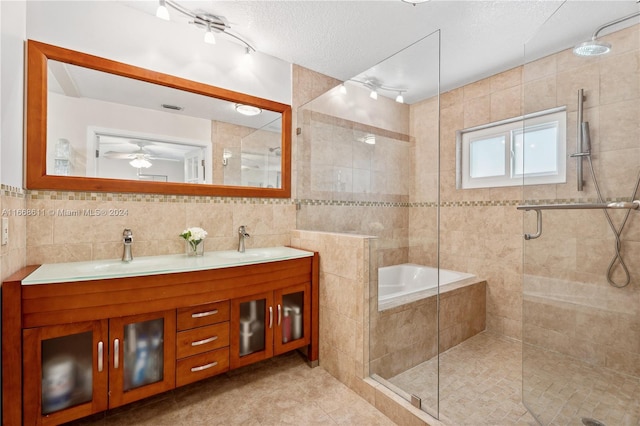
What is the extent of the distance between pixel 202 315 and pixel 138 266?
1.53ft

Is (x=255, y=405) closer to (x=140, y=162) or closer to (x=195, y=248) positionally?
(x=195, y=248)

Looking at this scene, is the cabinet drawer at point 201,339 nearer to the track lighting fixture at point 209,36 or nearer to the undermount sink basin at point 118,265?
the undermount sink basin at point 118,265

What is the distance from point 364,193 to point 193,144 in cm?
131

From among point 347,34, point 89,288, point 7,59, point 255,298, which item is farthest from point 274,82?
point 89,288

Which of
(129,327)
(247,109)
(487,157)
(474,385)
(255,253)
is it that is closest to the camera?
(129,327)

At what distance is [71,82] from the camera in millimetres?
1739

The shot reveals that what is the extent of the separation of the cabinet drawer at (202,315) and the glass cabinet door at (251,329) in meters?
0.06

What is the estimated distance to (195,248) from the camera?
2.01 m

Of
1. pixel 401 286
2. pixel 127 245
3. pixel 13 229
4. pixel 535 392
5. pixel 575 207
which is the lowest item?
pixel 535 392

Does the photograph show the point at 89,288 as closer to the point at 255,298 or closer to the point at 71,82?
the point at 255,298

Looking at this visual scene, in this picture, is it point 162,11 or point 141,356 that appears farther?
point 162,11

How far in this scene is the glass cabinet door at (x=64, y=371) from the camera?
1.26 metres

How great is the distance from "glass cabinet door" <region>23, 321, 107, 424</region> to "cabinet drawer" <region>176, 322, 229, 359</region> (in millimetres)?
345

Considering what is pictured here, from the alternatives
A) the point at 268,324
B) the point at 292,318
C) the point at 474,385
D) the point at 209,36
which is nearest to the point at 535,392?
the point at 474,385
